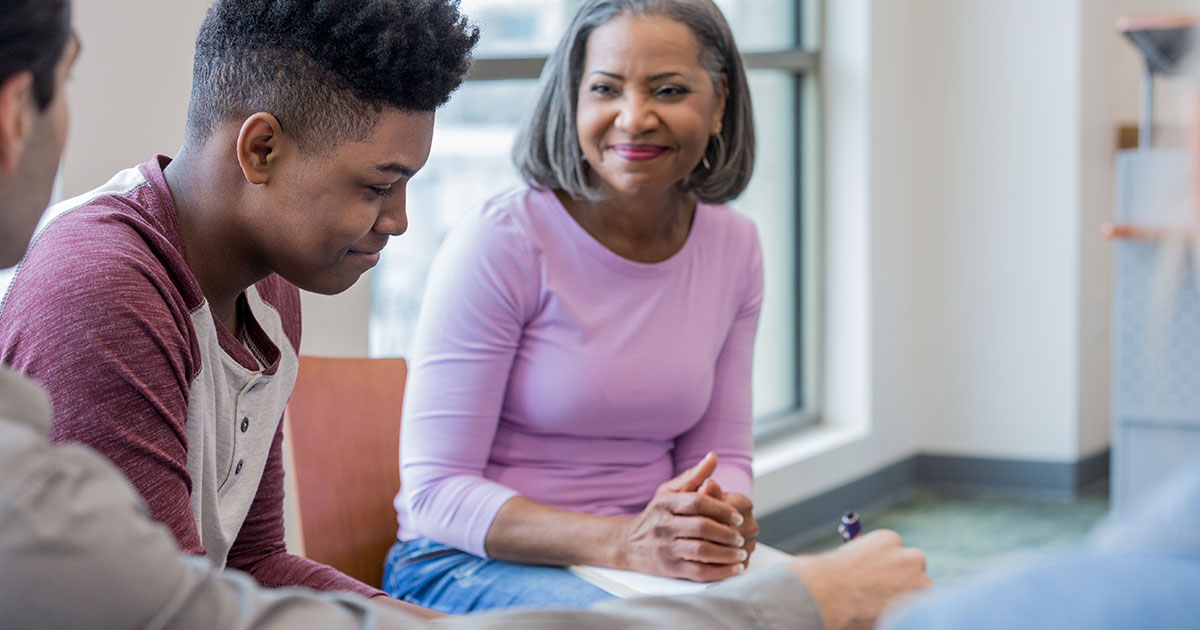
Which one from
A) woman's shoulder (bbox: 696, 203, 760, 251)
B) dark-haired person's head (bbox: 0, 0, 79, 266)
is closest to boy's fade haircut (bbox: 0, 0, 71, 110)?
dark-haired person's head (bbox: 0, 0, 79, 266)

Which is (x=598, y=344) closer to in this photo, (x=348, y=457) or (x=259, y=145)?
(x=348, y=457)

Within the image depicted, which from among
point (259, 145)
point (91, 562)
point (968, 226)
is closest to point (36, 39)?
point (91, 562)

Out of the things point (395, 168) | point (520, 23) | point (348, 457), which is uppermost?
point (520, 23)

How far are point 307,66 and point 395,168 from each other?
14 cm

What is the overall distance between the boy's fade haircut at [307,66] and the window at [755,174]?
163cm

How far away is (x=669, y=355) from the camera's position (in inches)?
75.0

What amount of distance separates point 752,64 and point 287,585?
2.66m

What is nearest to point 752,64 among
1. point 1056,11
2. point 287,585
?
point 1056,11

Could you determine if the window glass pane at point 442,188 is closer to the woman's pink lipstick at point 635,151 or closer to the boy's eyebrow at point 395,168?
the woman's pink lipstick at point 635,151

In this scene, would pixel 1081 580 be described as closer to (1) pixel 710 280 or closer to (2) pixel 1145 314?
(1) pixel 710 280

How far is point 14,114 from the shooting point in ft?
2.59

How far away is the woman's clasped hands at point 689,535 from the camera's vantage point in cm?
162

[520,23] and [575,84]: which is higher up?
[520,23]

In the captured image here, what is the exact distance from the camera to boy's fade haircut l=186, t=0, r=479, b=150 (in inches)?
48.9
